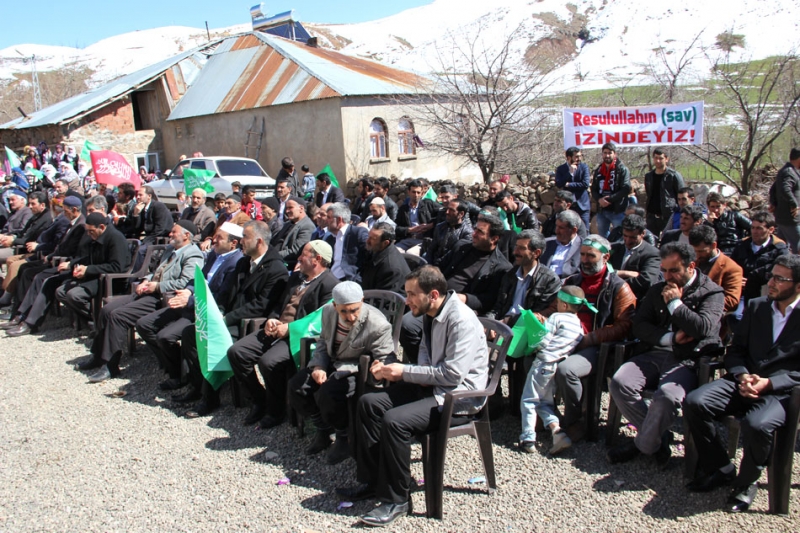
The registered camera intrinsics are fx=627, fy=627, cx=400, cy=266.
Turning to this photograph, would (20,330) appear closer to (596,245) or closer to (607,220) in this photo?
(596,245)

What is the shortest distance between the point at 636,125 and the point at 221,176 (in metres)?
12.1

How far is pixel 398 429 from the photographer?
363 centimetres

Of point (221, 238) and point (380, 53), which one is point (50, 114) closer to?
point (221, 238)

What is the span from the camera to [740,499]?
3537 millimetres

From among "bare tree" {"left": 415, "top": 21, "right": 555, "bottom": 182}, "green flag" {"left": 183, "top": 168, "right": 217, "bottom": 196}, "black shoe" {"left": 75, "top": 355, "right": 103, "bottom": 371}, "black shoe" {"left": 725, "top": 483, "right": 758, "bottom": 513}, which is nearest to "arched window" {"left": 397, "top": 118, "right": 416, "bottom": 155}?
"bare tree" {"left": 415, "top": 21, "right": 555, "bottom": 182}

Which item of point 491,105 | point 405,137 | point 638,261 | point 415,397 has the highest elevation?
point 491,105

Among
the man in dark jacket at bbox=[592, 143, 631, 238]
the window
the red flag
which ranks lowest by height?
the man in dark jacket at bbox=[592, 143, 631, 238]

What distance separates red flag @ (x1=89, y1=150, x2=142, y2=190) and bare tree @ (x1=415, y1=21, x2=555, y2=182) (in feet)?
22.7

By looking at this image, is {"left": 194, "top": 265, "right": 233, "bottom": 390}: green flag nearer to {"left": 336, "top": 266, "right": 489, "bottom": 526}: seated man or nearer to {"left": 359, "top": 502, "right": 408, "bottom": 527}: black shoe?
{"left": 336, "top": 266, "right": 489, "bottom": 526}: seated man

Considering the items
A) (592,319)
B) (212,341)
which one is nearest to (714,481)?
(592,319)

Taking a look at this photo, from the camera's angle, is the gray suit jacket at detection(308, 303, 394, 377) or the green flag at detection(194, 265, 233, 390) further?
the green flag at detection(194, 265, 233, 390)

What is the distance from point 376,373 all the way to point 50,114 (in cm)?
2677

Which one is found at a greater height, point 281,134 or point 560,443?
point 281,134

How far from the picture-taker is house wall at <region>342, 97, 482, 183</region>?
1908 centimetres
